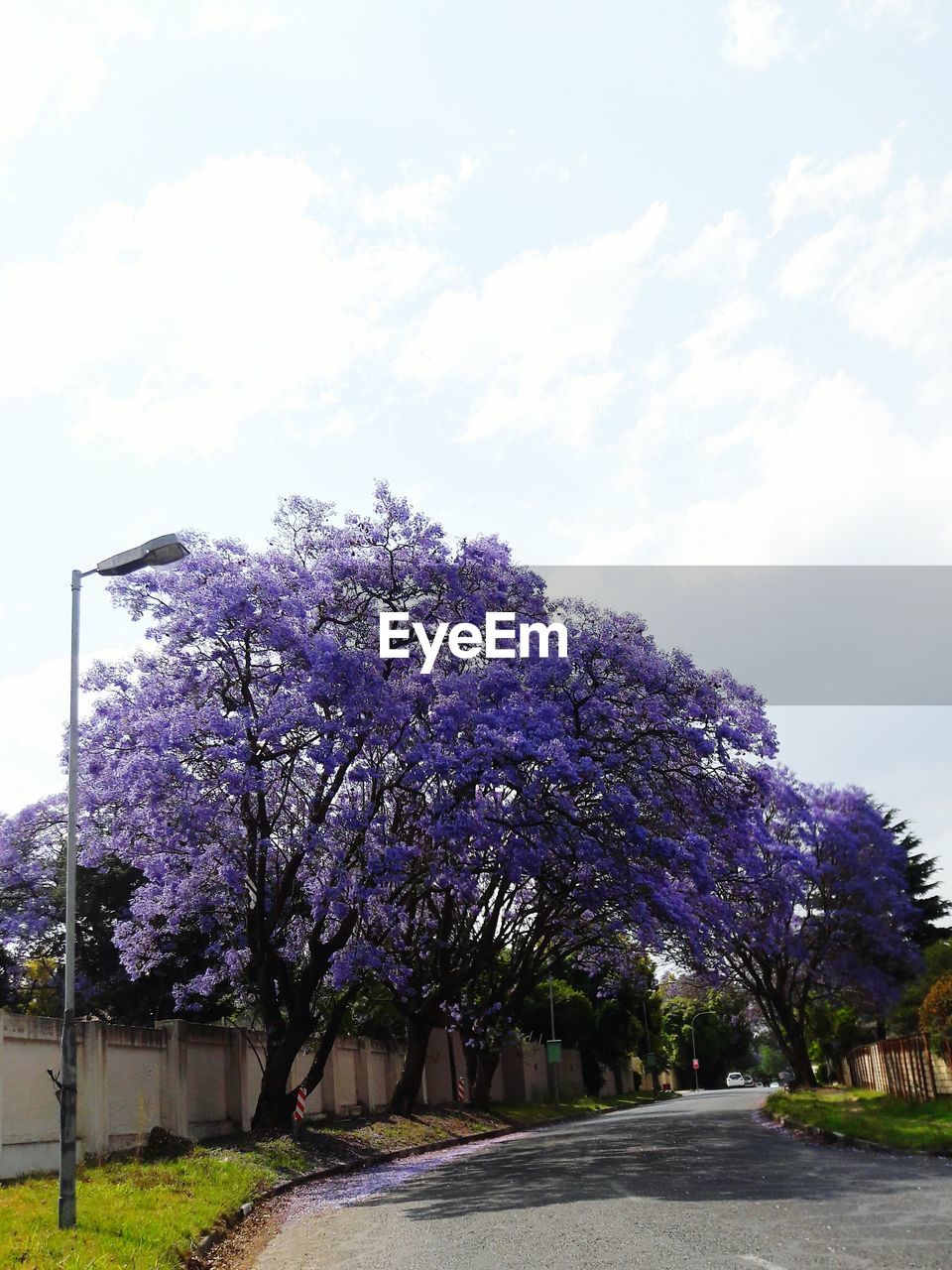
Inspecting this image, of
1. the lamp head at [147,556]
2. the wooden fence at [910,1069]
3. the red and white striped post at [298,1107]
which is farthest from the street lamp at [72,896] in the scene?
the wooden fence at [910,1069]

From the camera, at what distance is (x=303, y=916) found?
89.6ft

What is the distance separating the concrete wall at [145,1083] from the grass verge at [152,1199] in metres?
0.70

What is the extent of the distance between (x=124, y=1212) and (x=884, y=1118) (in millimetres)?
17022

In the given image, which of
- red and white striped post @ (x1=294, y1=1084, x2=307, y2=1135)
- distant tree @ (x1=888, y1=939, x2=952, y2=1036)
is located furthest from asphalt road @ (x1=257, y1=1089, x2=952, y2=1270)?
distant tree @ (x1=888, y1=939, x2=952, y2=1036)

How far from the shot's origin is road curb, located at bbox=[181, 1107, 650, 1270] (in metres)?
12.6

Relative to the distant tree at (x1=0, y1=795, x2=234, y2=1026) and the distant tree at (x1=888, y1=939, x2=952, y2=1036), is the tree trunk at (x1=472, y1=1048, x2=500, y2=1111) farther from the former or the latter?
the distant tree at (x1=888, y1=939, x2=952, y2=1036)

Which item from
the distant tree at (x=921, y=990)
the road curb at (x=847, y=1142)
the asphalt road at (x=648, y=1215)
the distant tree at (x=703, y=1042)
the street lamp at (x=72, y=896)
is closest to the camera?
the asphalt road at (x=648, y=1215)

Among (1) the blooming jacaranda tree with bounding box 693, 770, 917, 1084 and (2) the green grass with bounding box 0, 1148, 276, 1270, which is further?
(1) the blooming jacaranda tree with bounding box 693, 770, 917, 1084

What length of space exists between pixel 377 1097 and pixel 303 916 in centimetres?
1210

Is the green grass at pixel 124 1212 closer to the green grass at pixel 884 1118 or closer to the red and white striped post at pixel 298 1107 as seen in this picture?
the red and white striped post at pixel 298 1107

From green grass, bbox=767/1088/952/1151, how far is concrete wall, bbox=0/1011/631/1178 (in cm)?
1109

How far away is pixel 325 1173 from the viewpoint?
2233 centimetres

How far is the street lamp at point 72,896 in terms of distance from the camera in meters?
12.5

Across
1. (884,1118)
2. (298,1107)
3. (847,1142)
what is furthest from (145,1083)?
(884,1118)
